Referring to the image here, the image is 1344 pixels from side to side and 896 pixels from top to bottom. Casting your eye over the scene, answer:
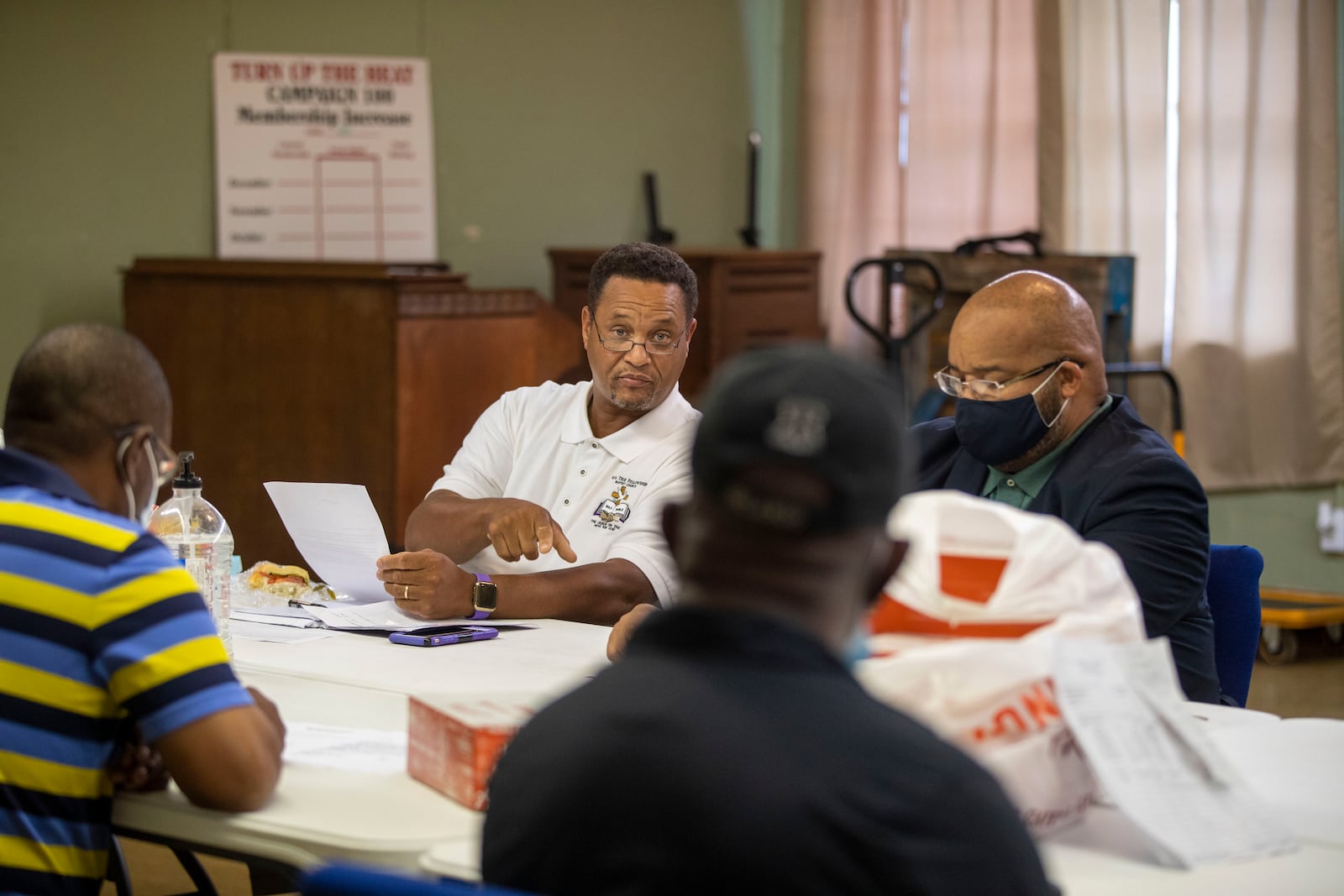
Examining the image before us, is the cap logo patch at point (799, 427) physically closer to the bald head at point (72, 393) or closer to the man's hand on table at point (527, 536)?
the bald head at point (72, 393)

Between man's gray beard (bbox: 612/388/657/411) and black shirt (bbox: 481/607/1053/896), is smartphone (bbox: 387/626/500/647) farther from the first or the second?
black shirt (bbox: 481/607/1053/896)

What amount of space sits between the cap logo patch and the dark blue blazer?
148 centimetres

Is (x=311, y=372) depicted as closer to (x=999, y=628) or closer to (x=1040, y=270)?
(x=1040, y=270)

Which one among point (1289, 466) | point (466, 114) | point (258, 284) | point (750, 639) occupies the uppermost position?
point (466, 114)

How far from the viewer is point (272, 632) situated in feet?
7.88

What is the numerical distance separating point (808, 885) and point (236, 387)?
171 inches

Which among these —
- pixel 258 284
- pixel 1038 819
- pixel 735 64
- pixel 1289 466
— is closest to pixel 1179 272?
pixel 1289 466

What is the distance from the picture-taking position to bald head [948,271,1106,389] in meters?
2.55

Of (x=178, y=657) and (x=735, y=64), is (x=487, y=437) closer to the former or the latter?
(x=178, y=657)

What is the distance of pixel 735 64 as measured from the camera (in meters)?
6.64

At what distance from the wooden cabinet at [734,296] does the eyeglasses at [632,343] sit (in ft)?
8.02

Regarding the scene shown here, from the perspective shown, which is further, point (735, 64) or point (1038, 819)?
point (735, 64)

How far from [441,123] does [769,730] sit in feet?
18.3

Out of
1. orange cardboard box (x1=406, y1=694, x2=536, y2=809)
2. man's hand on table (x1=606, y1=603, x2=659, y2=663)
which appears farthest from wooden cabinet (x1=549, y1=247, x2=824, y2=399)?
orange cardboard box (x1=406, y1=694, x2=536, y2=809)
